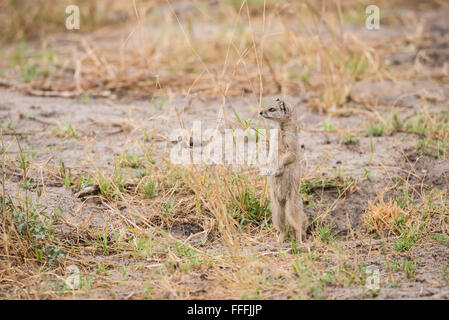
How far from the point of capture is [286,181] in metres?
3.79

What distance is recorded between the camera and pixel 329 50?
584 cm

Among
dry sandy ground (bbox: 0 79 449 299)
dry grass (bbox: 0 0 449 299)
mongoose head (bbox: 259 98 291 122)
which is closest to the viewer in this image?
dry grass (bbox: 0 0 449 299)

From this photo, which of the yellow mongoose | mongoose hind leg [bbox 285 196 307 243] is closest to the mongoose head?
the yellow mongoose

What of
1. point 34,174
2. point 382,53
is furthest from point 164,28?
point 34,174

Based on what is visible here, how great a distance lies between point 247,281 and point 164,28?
5.95 metres

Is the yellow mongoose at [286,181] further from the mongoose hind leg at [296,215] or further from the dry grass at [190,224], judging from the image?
the dry grass at [190,224]

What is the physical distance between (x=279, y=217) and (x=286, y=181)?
9.9 inches

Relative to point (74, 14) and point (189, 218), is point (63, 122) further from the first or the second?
point (74, 14)

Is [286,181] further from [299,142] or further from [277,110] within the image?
[299,142]

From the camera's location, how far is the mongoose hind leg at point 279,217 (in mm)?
3773

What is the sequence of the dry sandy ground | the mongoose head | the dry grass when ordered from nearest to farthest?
the dry grass → the dry sandy ground → the mongoose head

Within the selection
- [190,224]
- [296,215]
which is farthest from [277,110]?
[190,224]

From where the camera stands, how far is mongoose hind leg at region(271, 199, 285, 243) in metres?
3.77

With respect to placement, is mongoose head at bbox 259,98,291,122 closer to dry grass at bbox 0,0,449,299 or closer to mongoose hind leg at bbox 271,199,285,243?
dry grass at bbox 0,0,449,299
